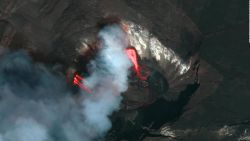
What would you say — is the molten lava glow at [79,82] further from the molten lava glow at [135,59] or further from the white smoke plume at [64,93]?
the molten lava glow at [135,59]

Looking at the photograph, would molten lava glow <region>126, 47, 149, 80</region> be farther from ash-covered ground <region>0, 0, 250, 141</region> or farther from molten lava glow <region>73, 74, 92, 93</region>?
molten lava glow <region>73, 74, 92, 93</region>

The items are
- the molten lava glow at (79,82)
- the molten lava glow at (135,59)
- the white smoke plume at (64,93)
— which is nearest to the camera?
the white smoke plume at (64,93)

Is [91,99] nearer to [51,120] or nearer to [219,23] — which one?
[51,120]

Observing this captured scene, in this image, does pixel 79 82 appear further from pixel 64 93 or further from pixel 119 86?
pixel 119 86

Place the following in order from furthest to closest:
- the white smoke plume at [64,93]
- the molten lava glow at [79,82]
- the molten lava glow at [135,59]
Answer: the molten lava glow at [135,59]
the molten lava glow at [79,82]
the white smoke plume at [64,93]

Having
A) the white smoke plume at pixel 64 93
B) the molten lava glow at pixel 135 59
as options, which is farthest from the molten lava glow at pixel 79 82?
the molten lava glow at pixel 135 59

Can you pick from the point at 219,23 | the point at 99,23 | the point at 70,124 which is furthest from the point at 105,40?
the point at 219,23

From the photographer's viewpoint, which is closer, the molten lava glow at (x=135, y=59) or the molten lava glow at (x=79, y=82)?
the molten lava glow at (x=79, y=82)
